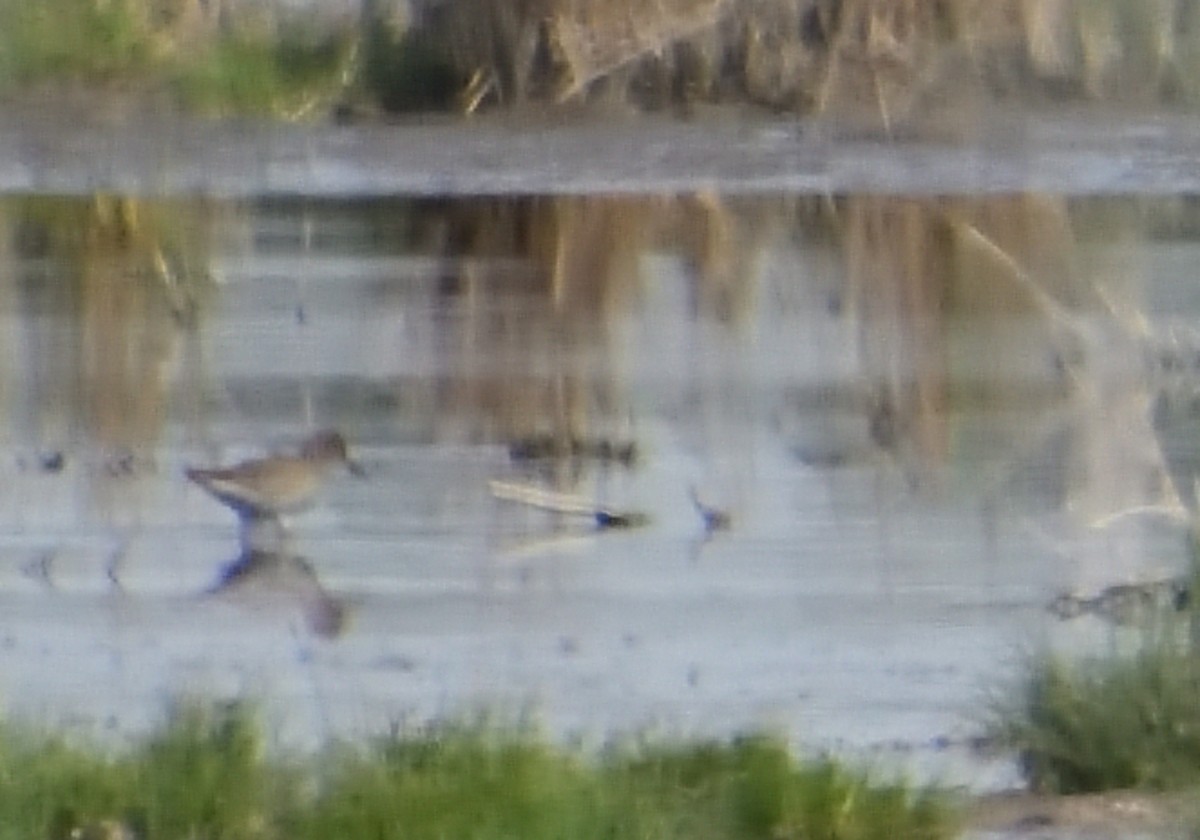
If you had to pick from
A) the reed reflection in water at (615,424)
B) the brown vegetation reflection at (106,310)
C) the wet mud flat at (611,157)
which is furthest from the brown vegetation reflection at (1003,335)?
the brown vegetation reflection at (106,310)

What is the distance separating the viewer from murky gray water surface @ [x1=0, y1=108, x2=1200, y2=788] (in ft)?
23.5

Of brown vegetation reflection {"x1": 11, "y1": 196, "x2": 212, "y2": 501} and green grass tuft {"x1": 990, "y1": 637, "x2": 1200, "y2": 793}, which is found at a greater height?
green grass tuft {"x1": 990, "y1": 637, "x2": 1200, "y2": 793}

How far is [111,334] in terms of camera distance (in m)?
11.4

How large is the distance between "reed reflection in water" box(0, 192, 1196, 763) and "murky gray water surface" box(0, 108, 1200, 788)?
2 cm

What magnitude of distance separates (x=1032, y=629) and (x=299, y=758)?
205 cm

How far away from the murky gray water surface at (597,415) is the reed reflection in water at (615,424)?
0.02m

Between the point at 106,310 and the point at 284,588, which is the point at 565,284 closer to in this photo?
the point at 106,310

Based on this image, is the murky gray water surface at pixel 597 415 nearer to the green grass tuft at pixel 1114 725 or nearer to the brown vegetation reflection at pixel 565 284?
the brown vegetation reflection at pixel 565 284

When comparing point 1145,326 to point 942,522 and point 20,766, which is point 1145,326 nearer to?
point 942,522

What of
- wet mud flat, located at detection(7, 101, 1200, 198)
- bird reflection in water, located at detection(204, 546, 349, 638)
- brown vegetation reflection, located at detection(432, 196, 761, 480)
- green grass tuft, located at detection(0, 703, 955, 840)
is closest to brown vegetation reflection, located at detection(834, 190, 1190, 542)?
wet mud flat, located at detection(7, 101, 1200, 198)

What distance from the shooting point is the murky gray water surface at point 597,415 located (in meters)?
7.17

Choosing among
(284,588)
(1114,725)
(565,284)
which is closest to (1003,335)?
(565,284)

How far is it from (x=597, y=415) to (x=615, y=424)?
12cm

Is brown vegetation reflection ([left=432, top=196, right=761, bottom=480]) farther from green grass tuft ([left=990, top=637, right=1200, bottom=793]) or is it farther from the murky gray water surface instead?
green grass tuft ([left=990, top=637, right=1200, bottom=793])
